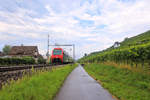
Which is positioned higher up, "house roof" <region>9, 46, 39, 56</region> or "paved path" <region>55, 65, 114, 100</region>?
"house roof" <region>9, 46, 39, 56</region>

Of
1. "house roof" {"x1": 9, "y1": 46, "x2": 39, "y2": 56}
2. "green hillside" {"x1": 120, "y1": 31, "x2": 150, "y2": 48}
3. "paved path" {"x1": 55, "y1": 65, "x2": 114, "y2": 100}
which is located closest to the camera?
"paved path" {"x1": 55, "y1": 65, "x2": 114, "y2": 100}

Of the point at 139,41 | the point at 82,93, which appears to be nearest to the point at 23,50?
the point at 139,41

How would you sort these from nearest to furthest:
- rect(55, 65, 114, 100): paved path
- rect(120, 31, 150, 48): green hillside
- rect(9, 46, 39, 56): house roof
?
rect(55, 65, 114, 100): paved path → rect(120, 31, 150, 48): green hillside → rect(9, 46, 39, 56): house roof

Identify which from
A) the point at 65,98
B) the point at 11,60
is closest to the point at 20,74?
the point at 65,98

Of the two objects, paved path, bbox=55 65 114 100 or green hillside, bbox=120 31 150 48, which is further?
green hillside, bbox=120 31 150 48

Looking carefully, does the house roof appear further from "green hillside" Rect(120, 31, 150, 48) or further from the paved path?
the paved path

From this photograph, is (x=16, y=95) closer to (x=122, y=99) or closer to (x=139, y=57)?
(x=122, y=99)

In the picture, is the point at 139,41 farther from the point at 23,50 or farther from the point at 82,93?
the point at 82,93

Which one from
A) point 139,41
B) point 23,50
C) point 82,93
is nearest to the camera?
point 82,93

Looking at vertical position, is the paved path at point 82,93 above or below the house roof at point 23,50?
below

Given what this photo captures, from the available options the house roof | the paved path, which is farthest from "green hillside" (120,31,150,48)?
the house roof

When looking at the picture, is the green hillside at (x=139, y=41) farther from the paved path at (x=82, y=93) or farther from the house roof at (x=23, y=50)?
the house roof at (x=23, y=50)

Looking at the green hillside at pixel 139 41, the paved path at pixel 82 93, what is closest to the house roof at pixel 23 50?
the green hillside at pixel 139 41

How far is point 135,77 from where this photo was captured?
11.1 m
